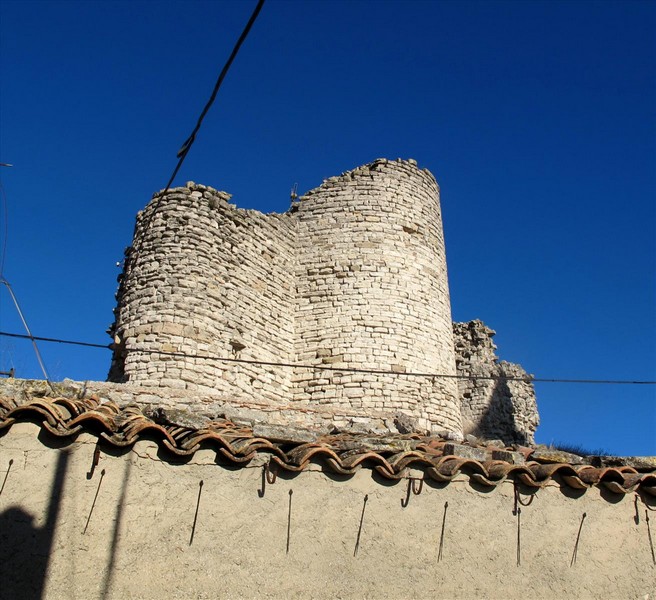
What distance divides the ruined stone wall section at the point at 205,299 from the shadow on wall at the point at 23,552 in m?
6.11

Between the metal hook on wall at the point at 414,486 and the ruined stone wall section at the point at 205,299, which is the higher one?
the ruined stone wall section at the point at 205,299

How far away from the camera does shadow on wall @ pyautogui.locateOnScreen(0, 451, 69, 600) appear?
3896 mm

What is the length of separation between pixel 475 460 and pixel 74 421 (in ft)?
10.4

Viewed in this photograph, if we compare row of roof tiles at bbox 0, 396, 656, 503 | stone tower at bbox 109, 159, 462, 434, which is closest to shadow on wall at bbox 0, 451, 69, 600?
row of roof tiles at bbox 0, 396, 656, 503

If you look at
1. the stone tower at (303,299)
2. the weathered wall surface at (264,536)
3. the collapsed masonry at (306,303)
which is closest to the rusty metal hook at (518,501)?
the weathered wall surface at (264,536)

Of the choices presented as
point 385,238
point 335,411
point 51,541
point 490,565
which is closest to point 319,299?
point 385,238

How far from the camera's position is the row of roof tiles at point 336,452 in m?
4.47

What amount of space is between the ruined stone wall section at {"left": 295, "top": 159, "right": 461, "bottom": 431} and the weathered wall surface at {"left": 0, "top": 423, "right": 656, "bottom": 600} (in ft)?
22.2

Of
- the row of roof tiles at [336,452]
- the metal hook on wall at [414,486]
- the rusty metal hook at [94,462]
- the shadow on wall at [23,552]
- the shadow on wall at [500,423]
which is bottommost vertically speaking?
the shadow on wall at [23,552]

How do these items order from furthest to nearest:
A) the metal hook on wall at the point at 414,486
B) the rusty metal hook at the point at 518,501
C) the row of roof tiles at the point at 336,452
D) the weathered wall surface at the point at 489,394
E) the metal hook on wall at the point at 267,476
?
1. the weathered wall surface at the point at 489,394
2. the rusty metal hook at the point at 518,501
3. the metal hook on wall at the point at 414,486
4. the metal hook on wall at the point at 267,476
5. the row of roof tiles at the point at 336,452

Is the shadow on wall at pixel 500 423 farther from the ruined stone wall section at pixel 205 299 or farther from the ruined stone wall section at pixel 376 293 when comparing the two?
the ruined stone wall section at pixel 205 299

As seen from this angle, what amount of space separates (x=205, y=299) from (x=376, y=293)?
3662mm

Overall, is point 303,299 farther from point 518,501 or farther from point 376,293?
point 518,501

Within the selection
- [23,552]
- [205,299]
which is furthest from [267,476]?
[205,299]
